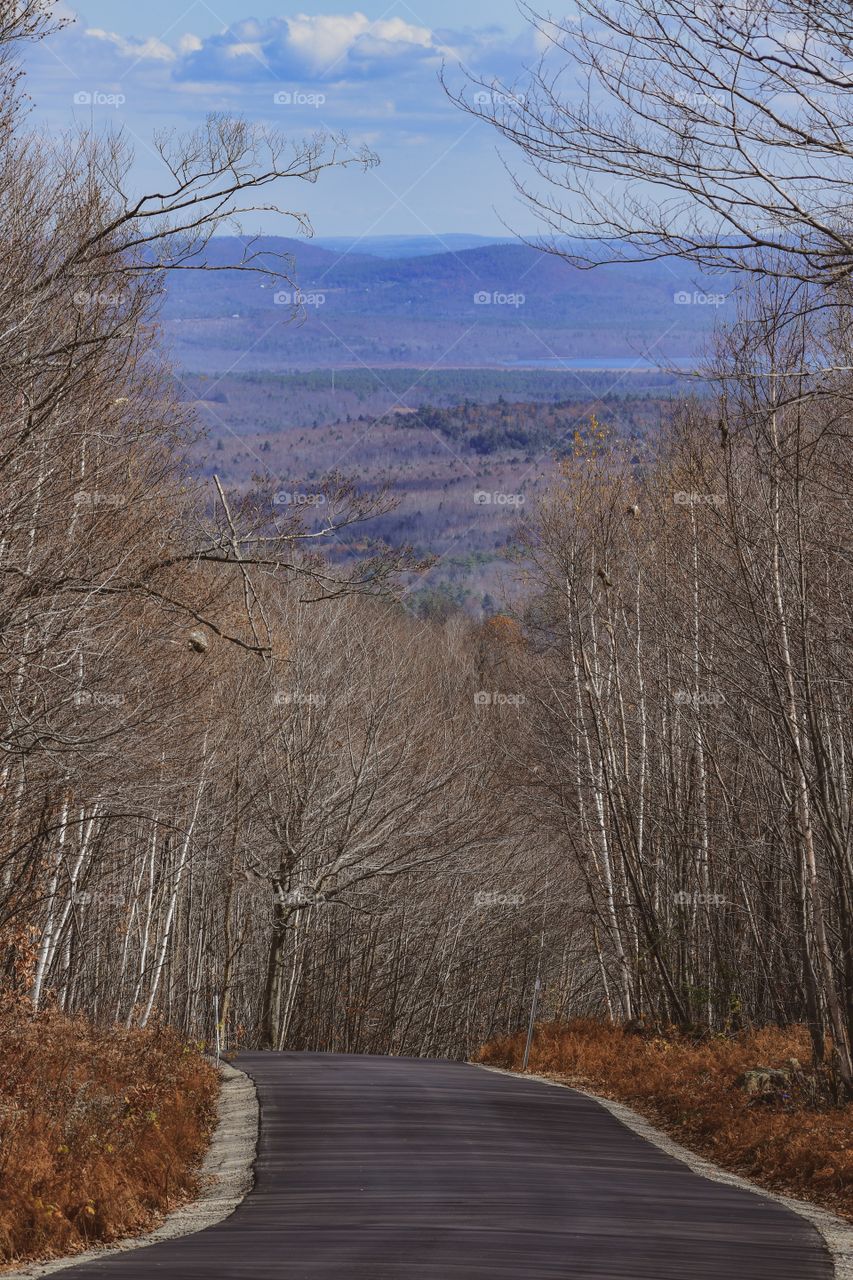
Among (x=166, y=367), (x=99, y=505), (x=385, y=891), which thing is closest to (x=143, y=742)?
(x=99, y=505)

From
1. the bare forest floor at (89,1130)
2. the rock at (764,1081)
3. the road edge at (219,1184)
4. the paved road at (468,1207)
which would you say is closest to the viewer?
the paved road at (468,1207)

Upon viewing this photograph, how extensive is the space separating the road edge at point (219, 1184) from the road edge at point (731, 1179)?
3.93m

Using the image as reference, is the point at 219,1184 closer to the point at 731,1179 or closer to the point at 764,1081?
the point at 731,1179

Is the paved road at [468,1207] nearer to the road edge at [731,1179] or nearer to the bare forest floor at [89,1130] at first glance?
the road edge at [731,1179]

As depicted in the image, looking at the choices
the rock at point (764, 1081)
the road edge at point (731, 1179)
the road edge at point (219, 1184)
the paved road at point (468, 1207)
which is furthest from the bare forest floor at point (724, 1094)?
the road edge at point (219, 1184)

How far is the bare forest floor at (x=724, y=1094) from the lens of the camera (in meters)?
11.8

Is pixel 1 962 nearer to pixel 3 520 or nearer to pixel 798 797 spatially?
pixel 3 520

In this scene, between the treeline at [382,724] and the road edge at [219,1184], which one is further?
the treeline at [382,724]

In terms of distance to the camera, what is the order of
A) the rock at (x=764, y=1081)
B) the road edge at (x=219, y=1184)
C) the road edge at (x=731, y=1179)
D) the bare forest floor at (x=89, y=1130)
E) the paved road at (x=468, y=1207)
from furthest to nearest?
the rock at (x=764, y=1081), the bare forest floor at (x=89, y=1130), the road edge at (x=731, y=1179), the road edge at (x=219, y=1184), the paved road at (x=468, y=1207)

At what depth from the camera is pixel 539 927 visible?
118ft

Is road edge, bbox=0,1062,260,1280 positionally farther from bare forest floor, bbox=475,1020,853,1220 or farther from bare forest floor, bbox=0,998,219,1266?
bare forest floor, bbox=475,1020,853,1220

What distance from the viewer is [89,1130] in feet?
36.4

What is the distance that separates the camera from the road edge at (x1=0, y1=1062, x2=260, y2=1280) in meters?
8.38

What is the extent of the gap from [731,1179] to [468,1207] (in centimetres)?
339
